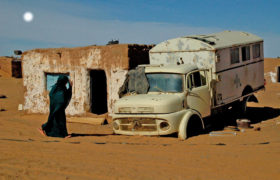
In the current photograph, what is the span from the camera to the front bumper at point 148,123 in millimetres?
9250

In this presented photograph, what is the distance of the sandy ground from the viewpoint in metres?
5.90

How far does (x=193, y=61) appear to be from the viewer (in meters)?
11.4

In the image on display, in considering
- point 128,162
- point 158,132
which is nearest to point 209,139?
point 158,132

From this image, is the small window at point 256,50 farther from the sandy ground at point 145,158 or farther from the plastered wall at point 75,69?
the plastered wall at point 75,69

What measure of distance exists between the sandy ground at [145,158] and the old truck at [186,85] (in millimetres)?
465

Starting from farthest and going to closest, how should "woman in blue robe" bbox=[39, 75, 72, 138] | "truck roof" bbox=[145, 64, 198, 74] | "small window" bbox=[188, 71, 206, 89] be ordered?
"small window" bbox=[188, 71, 206, 89], "truck roof" bbox=[145, 64, 198, 74], "woman in blue robe" bbox=[39, 75, 72, 138]

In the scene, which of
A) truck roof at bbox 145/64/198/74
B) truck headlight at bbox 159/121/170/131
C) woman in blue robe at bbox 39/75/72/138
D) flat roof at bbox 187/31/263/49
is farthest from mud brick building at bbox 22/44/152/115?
truck headlight at bbox 159/121/170/131

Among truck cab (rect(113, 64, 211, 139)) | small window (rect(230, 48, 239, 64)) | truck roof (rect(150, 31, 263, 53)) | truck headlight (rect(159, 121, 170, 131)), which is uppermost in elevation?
truck roof (rect(150, 31, 263, 53))

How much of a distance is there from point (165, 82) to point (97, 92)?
682 cm

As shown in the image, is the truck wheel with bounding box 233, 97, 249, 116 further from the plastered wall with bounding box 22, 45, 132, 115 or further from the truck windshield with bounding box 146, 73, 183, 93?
the truck windshield with bounding box 146, 73, 183, 93

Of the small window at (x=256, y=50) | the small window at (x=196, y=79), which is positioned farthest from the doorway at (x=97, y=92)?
the small window at (x=256, y=50)

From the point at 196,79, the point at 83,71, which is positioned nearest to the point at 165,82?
the point at 196,79

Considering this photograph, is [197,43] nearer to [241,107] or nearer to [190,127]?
[190,127]

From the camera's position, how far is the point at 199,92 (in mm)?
10477
